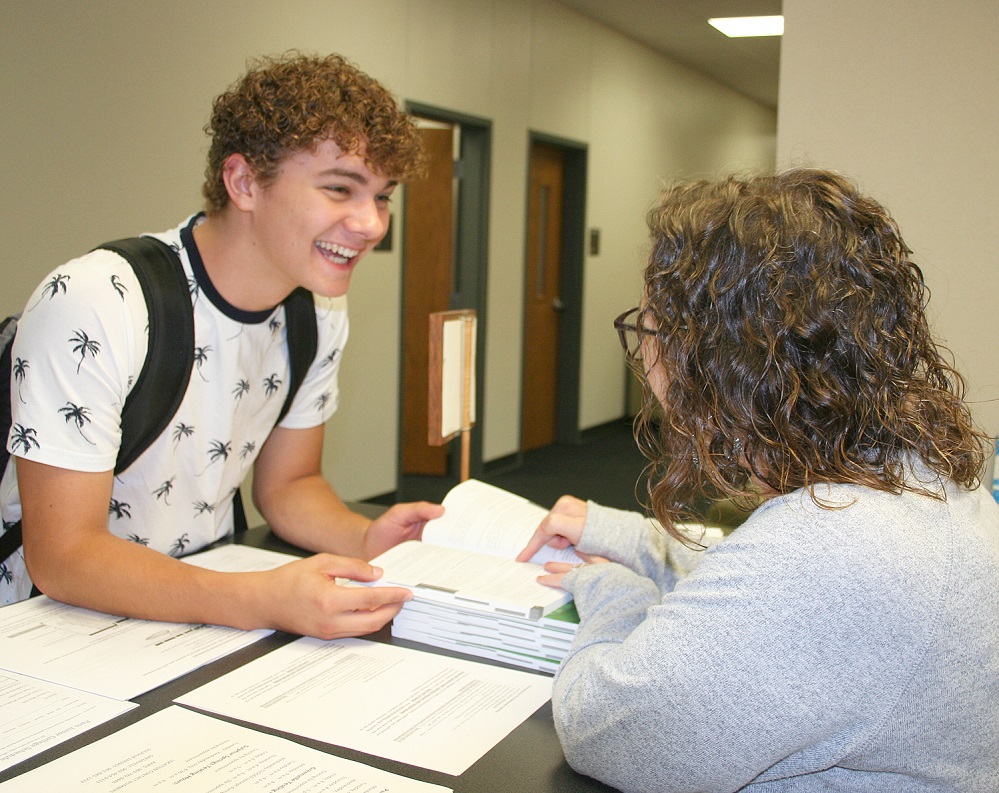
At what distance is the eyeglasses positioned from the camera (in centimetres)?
96

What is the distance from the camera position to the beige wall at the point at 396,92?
10.00 feet

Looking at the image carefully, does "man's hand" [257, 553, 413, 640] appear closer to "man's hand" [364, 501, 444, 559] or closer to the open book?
the open book

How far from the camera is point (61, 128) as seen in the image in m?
3.10

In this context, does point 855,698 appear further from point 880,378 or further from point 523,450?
Answer: point 523,450

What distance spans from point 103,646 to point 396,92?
12.9 ft

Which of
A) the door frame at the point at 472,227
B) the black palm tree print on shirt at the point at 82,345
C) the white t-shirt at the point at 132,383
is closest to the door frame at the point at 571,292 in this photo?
the door frame at the point at 472,227

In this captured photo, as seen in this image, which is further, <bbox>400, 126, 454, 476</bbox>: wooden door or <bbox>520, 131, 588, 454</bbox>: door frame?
<bbox>520, 131, 588, 454</bbox>: door frame

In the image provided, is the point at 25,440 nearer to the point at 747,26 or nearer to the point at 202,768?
the point at 202,768

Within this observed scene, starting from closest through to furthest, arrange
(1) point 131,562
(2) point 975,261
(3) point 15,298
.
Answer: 1. (1) point 131,562
2. (2) point 975,261
3. (3) point 15,298

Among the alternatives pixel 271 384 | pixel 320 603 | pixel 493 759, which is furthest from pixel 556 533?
pixel 271 384

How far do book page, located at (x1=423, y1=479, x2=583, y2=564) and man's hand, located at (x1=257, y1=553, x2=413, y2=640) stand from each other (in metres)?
0.27

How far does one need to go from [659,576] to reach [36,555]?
34.5 inches

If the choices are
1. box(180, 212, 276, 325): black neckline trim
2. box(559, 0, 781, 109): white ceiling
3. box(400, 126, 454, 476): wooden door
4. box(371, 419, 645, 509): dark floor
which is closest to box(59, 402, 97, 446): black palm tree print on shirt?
box(180, 212, 276, 325): black neckline trim

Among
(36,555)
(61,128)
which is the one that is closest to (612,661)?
(36,555)
